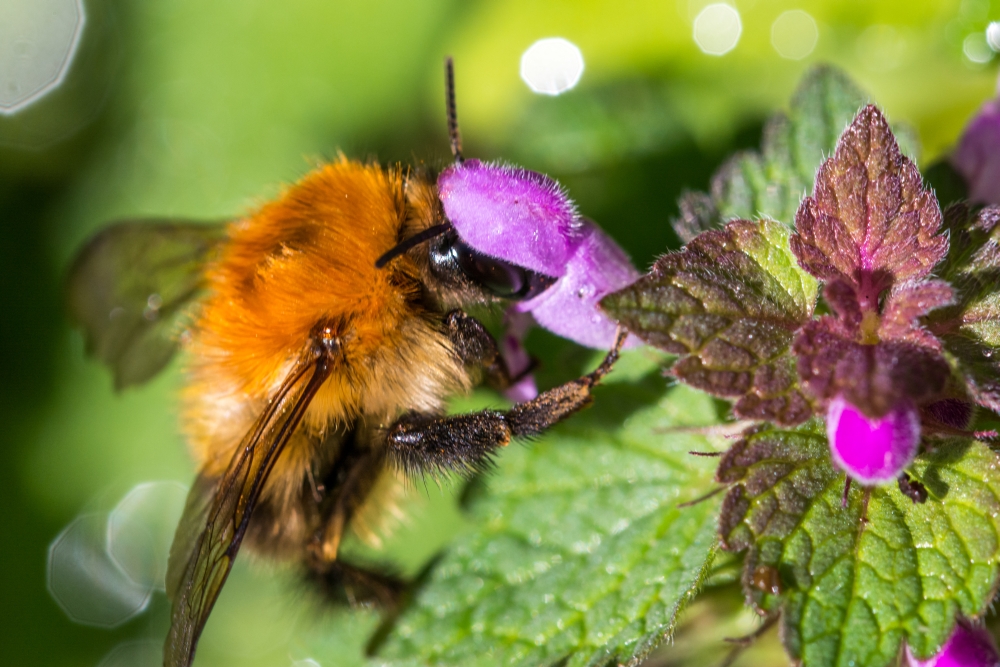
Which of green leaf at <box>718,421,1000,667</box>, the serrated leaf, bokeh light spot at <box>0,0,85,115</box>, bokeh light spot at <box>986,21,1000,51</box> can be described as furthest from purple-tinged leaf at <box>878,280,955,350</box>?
bokeh light spot at <box>0,0,85,115</box>

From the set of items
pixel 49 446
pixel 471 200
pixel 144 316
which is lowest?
pixel 49 446

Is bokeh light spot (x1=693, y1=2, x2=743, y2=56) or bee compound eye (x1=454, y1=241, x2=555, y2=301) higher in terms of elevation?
bokeh light spot (x1=693, y1=2, x2=743, y2=56)

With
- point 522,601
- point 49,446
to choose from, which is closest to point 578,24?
point 522,601

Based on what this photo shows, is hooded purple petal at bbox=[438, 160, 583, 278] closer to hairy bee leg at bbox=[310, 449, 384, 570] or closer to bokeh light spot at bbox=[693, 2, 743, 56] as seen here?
hairy bee leg at bbox=[310, 449, 384, 570]

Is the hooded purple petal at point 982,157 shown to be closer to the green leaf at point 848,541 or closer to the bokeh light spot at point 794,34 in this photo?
the green leaf at point 848,541

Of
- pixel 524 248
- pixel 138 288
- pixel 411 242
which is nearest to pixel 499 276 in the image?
pixel 524 248

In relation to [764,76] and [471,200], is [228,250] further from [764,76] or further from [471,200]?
[764,76]
